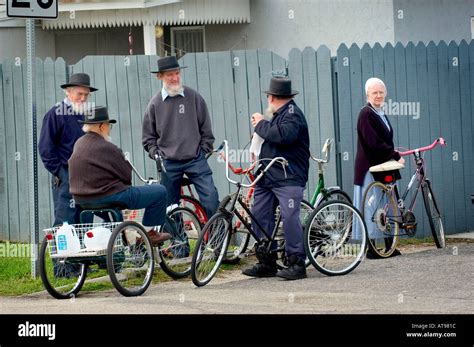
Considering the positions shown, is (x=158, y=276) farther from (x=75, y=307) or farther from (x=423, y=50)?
(x=423, y=50)

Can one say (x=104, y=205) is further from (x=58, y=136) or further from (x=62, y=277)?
(x=58, y=136)

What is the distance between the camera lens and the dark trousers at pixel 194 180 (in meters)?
12.9

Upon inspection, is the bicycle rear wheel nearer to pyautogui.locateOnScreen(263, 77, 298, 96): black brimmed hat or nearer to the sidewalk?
the sidewalk

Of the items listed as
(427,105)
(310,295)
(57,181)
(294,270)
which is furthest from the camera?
(427,105)

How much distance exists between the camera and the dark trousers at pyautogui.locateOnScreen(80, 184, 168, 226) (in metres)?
11.3

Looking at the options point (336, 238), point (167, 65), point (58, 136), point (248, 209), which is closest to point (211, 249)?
point (248, 209)

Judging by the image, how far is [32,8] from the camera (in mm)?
12016

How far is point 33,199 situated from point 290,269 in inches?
105

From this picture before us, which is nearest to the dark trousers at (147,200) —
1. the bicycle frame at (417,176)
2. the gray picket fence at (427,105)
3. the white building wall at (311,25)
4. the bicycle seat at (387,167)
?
the bicycle seat at (387,167)

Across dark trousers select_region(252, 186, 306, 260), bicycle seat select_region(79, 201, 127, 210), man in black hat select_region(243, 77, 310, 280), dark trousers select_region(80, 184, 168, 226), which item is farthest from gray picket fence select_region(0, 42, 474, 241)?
bicycle seat select_region(79, 201, 127, 210)

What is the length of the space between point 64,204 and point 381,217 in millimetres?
3374

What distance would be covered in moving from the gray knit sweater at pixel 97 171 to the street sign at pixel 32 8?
4.84ft

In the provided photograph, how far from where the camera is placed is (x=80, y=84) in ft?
41.3
